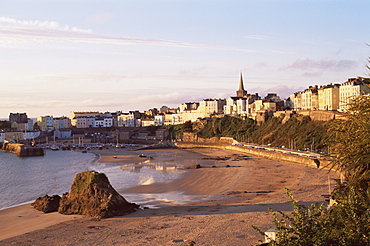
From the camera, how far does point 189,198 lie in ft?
72.8

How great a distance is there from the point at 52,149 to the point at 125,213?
2585 inches

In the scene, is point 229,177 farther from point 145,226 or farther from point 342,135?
point 342,135

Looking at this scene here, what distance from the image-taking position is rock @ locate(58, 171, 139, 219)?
17.7m

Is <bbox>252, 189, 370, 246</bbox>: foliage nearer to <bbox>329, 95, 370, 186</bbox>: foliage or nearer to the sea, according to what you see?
<bbox>329, 95, 370, 186</bbox>: foliage

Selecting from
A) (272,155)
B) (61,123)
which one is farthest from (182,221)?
(61,123)

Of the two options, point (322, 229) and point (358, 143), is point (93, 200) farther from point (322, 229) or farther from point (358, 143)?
point (322, 229)

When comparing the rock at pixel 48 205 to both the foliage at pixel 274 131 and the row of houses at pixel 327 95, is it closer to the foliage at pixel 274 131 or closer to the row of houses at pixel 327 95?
the foliage at pixel 274 131

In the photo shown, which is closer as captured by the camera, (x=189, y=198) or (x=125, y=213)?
(x=125, y=213)

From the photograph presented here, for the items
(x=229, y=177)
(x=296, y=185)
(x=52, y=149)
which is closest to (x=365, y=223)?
(x=296, y=185)

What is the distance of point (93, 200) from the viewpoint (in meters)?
18.1

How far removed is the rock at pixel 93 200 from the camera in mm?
17700

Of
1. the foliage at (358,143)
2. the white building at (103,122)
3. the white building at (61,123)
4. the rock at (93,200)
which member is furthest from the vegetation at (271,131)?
the white building at (61,123)

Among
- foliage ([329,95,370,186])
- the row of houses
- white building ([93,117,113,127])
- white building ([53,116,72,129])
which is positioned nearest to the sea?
foliage ([329,95,370,186])

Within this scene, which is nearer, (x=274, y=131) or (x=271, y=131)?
(x=274, y=131)
